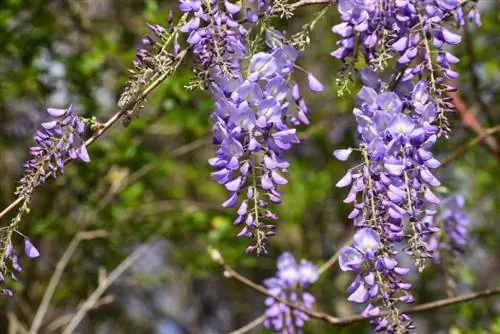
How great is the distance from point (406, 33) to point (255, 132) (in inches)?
14.6

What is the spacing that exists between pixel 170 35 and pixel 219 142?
0.83 ft

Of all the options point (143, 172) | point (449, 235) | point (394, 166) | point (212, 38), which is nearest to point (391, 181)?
point (394, 166)

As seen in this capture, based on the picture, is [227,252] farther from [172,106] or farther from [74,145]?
[74,145]

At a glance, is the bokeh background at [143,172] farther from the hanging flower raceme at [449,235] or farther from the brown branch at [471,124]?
the hanging flower raceme at [449,235]

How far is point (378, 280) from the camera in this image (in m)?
1.57

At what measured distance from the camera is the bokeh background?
386 cm

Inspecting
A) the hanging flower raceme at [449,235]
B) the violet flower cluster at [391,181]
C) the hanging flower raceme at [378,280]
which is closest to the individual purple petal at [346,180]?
the violet flower cluster at [391,181]

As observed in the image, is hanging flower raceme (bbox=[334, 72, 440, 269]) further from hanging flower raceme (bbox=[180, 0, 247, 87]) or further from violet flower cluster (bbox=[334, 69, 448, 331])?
hanging flower raceme (bbox=[180, 0, 247, 87])

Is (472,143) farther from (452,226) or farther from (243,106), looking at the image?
(243,106)

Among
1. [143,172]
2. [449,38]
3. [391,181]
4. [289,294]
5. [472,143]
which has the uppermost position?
[143,172]

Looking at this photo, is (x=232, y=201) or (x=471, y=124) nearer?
(x=232, y=201)

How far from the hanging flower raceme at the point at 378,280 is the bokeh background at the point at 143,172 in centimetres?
165

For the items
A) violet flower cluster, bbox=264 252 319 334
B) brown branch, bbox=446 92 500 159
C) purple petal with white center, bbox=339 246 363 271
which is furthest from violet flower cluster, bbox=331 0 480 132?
brown branch, bbox=446 92 500 159

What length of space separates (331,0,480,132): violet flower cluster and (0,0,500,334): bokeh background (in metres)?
1.57
